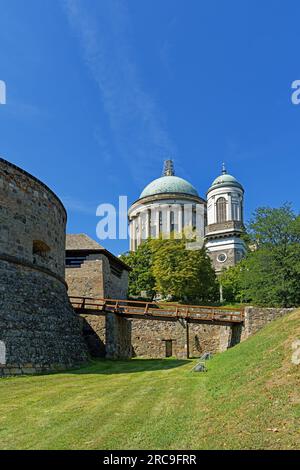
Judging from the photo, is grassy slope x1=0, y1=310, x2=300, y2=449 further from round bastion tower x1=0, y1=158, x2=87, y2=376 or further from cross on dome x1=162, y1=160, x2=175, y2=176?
cross on dome x1=162, y1=160, x2=175, y2=176

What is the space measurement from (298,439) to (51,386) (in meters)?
7.31

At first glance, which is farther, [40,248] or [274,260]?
[274,260]

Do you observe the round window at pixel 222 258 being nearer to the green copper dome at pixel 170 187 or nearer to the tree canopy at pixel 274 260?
the green copper dome at pixel 170 187

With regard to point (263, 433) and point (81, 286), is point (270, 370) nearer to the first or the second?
point (263, 433)

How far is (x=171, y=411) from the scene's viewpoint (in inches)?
287

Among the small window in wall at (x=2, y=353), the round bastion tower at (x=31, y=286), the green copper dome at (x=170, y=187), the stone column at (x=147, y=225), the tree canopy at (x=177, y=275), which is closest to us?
the small window in wall at (x=2, y=353)

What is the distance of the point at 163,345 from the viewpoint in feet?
86.4

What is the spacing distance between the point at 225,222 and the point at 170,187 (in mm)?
12560

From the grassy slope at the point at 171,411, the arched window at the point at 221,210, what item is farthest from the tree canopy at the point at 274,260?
the arched window at the point at 221,210

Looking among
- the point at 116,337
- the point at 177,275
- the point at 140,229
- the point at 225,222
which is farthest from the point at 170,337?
the point at 140,229

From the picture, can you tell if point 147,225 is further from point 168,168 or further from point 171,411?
point 171,411

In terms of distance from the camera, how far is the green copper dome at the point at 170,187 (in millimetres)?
72312

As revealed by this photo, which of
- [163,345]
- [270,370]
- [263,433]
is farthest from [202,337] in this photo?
[263,433]

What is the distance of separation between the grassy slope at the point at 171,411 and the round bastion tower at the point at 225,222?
51.1m
